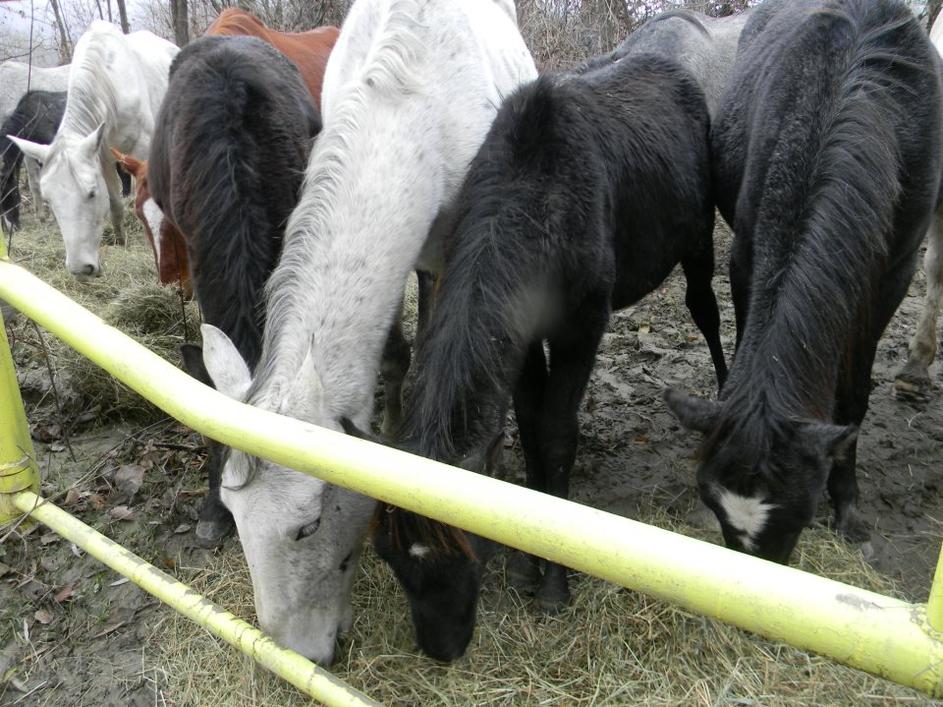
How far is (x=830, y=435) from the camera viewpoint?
1.89 metres

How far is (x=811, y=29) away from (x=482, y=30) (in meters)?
1.46

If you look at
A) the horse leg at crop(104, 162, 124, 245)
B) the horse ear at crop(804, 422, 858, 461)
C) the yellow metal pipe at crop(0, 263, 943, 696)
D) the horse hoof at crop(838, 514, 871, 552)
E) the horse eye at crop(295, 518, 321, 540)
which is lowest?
the horse leg at crop(104, 162, 124, 245)

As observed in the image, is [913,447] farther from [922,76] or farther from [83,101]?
[83,101]

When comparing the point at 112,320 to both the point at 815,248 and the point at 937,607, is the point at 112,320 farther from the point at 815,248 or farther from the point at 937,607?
the point at 937,607

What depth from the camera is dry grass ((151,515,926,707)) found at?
2143 mm

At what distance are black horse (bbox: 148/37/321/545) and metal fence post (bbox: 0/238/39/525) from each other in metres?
0.65

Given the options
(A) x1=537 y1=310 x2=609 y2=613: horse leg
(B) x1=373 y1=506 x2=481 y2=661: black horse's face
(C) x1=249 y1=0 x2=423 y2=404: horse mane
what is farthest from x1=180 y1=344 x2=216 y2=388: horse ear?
(A) x1=537 y1=310 x2=609 y2=613: horse leg

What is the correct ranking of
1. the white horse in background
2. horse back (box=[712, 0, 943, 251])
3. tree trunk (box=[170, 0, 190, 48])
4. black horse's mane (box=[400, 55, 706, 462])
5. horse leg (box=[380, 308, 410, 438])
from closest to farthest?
black horse's mane (box=[400, 55, 706, 462]) < horse back (box=[712, 0, 943, 251]) < horse leg (box=[380, 308, 410, 438]) < tree trunk (box=[170, 0, 190, 48]) < the white horse in background

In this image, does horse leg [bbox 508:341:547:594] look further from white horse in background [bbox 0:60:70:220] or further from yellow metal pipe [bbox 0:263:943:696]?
white horse in background [bbox 0:60:70:220]

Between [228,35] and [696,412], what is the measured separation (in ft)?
11.1

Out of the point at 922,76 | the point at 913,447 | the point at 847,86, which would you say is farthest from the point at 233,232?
the point at 913,447

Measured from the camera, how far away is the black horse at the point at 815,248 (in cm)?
199

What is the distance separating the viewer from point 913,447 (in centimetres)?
350

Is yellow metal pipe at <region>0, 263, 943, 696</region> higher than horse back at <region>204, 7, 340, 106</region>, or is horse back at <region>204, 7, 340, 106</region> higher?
yellow metal pipe at <region>0, 263, 943, 696</region>
